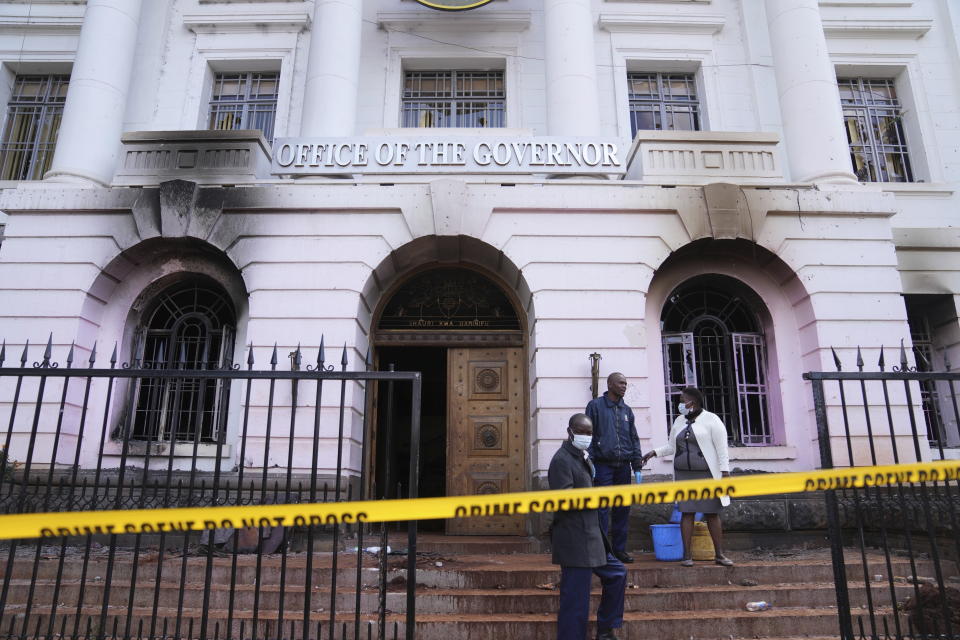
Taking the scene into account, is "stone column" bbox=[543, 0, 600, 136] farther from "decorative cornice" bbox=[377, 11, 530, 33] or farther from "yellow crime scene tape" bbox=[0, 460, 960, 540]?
"yellow crime scene tape" bbox=[0, 460, 960, 540]

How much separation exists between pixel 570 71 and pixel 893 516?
823 cm

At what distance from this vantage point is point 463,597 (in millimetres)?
6137

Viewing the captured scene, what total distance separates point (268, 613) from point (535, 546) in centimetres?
378

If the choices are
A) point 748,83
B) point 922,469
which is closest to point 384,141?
point 748,83

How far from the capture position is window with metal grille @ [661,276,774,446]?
1007 cm

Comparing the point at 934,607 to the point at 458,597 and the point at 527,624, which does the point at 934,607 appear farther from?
the point at 458,597

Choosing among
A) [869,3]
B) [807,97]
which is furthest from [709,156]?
[869,3]

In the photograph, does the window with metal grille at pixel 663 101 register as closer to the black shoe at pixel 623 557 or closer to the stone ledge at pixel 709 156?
the stone ledge at pixel 709 156

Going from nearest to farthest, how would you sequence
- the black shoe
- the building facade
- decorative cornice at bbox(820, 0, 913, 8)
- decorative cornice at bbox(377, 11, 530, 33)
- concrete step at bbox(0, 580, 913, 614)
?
concrete step at bbox(0, 580, 913, 614) < the black shoe < the building facade < decorative cornice at bbox(377, 11, 530, 33) < decorative cornice at bbox(820, 0, 913, 8)

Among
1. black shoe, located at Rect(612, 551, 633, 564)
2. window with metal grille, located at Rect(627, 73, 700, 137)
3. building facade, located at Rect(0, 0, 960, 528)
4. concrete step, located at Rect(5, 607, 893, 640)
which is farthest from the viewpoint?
window with metal grille, located at Rect(627, 73, 700, 137)

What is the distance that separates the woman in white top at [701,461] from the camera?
22.7ft

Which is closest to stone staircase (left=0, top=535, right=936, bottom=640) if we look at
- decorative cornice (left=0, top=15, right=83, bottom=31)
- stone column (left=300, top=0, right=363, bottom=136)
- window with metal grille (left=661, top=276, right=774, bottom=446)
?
window with metal grille (left=661, top=276, right=774, bottom=446)

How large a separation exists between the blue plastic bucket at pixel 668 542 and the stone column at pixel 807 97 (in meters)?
6.52

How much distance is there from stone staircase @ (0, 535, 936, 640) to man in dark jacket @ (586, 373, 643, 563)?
1.56 feet
